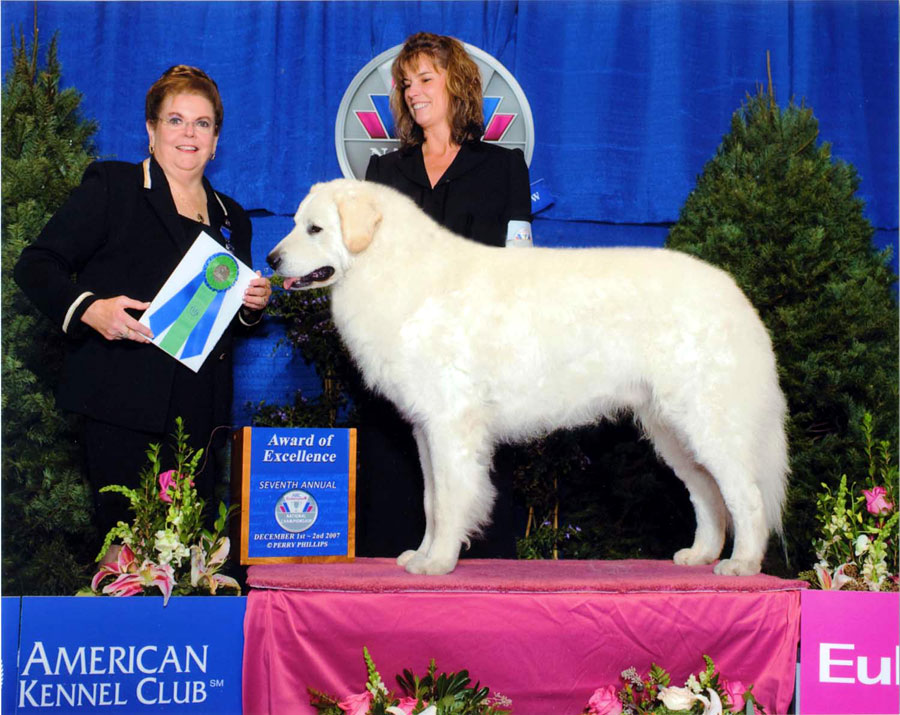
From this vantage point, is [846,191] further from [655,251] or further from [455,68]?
[455,68]

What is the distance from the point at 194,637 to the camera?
2.90m

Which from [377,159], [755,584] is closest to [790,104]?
[377,159]

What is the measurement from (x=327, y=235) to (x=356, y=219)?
168mm

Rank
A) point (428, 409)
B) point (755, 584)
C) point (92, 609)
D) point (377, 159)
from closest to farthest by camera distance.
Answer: point (92, 609) → point (755, 584) → point (428, 409) → point (377, 159)

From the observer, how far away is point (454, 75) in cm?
424

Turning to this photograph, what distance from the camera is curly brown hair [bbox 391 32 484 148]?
4227 millimetres

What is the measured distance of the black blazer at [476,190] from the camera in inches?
171

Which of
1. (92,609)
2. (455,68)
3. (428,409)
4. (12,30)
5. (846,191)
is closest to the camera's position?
(92,609)

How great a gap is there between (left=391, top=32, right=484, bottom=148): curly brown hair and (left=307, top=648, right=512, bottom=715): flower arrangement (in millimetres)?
2729

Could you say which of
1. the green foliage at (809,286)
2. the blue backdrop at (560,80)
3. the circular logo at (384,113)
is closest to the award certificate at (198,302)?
the blue backdrop at (560,80)

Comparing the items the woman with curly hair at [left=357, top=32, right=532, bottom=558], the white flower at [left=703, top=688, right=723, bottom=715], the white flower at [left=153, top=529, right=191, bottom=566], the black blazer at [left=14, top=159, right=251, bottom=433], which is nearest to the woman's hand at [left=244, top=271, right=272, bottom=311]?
the black blazer at [left=14, top=159, right=251, bottom=433]

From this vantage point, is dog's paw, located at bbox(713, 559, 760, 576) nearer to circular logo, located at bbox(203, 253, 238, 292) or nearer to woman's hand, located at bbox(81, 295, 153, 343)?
circular logo, located at bbox(203, 253, 238, 292)

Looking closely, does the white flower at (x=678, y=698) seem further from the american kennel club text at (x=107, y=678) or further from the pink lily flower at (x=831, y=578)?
the american kennel club text at (x=107, y=678)

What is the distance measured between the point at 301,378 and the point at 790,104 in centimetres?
375
